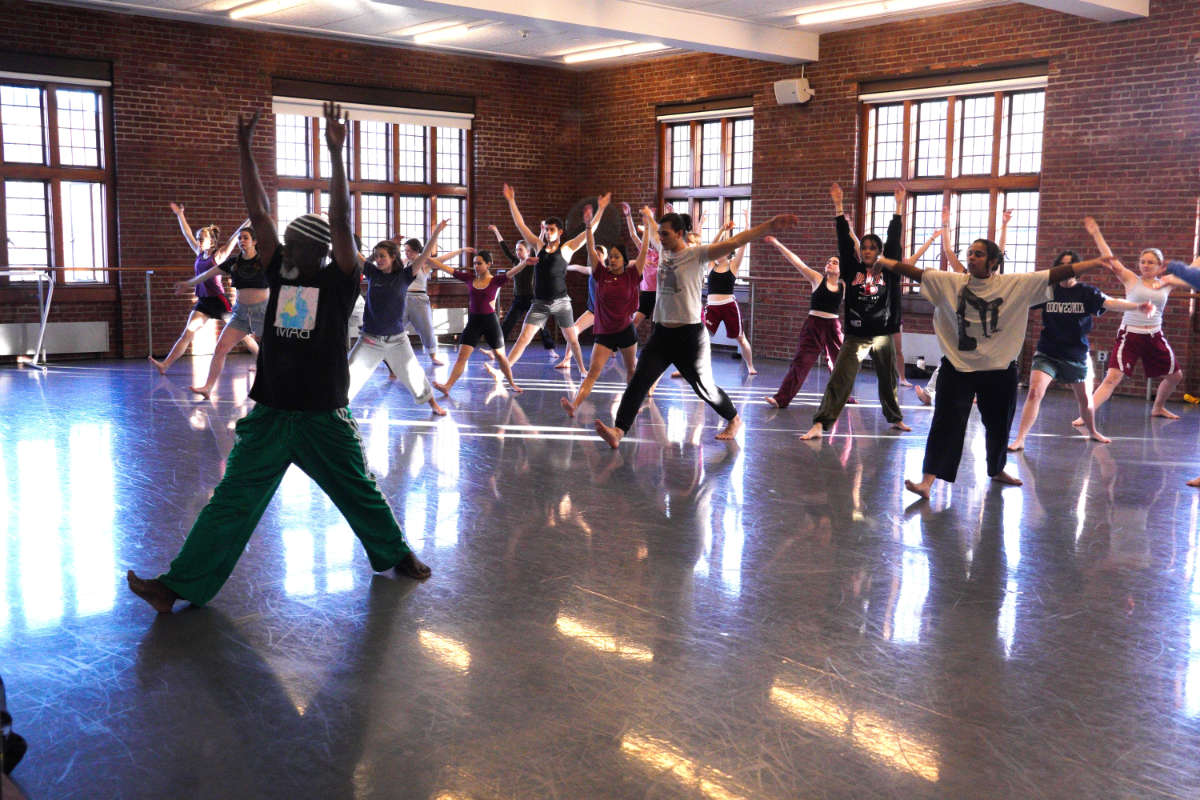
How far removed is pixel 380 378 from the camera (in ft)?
37.4

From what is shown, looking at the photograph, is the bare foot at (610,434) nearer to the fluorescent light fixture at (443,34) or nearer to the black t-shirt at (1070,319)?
the black t-shirt at (1070,319)

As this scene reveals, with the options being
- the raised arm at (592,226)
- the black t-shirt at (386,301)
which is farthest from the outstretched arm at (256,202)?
the raised arm at (592,226)

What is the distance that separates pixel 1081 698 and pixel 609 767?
58.8 inches

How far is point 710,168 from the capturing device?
1495cm

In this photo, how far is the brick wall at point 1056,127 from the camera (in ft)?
33.2

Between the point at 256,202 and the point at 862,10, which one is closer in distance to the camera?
the point at 256,202

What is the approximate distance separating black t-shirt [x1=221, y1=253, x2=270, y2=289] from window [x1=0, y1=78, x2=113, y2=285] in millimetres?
4162

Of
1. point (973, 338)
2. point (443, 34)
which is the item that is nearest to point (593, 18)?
point (443, 34)

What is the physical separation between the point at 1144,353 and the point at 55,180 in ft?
36.8

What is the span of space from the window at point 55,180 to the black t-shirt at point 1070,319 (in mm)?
9869

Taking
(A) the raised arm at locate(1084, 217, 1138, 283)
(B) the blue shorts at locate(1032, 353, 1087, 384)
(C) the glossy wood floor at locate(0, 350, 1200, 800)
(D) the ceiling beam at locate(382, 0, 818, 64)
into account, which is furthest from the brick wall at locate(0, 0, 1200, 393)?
(C) the glossy wood floor at locate(0, 350, 1200, 800)

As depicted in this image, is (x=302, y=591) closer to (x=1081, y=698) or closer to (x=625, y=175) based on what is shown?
(x=1081, y=698)

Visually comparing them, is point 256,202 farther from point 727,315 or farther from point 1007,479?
point 727,315

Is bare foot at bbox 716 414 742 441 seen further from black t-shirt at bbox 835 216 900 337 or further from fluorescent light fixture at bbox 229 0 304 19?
fluorescent light fixture at bbox 229 0 304 19
